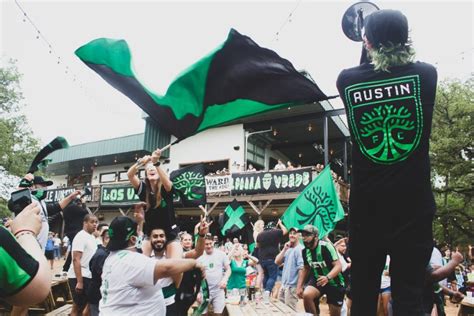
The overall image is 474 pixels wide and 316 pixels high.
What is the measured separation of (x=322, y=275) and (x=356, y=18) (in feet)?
15.1

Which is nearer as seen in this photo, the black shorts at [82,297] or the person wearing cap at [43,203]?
the person wearing cap at [43,203]

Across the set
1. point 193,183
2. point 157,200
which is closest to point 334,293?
point 157,200

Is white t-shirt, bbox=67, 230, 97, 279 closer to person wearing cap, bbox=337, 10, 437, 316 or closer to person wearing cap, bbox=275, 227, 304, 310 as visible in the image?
person wearing cap, bbox=275, 227, 304, 310

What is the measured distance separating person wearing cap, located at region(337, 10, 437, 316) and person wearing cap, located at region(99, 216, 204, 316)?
1864 mm

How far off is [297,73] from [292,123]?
2019cm

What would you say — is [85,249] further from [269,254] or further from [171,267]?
[269,254]

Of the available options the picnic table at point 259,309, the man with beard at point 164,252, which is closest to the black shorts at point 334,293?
the picnic table at point 259,309

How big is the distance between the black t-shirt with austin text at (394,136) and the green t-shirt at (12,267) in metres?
1.48

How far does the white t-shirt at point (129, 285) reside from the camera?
3.51 metres

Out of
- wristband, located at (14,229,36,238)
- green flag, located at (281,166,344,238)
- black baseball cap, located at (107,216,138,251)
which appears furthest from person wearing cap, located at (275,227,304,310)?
wristband, located at (14,229,36,238)

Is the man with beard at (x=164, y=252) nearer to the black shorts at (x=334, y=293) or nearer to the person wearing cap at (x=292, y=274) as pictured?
the black shorts at (x=334, y=293)

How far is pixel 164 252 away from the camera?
475 centimetres

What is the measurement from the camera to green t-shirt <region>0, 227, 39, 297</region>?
1.55 m

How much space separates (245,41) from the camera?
3.02 meters
